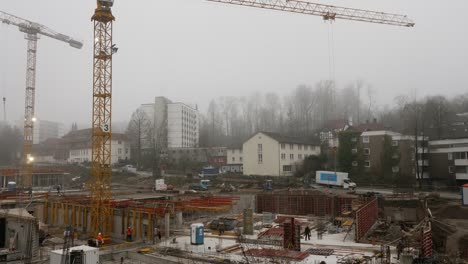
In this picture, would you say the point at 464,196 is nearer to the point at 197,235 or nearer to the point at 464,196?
the point at 464,196

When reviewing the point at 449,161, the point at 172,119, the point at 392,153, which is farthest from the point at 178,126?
the point at 449,161

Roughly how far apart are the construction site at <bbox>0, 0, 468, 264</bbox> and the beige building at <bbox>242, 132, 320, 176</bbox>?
59.0 feet

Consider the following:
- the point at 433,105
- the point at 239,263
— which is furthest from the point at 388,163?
the point at 239,263

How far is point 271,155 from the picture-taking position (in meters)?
53.1

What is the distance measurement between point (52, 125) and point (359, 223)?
491ft

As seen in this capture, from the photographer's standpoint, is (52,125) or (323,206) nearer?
(323,206)

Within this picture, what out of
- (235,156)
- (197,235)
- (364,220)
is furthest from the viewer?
(235,156)

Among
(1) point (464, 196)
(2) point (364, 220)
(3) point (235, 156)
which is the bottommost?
(2) point (364, 220)

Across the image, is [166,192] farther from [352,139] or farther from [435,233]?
[435,233]

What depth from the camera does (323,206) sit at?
31.5 meters

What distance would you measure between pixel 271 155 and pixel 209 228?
29.2 metres

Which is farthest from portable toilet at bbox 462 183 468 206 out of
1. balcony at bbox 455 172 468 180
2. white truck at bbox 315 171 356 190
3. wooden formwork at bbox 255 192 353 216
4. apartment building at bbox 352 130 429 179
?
apartment building at bbox 352 130 429 179

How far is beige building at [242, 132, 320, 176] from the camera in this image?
5281 cm

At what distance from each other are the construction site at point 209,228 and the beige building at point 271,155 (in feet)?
59.0
